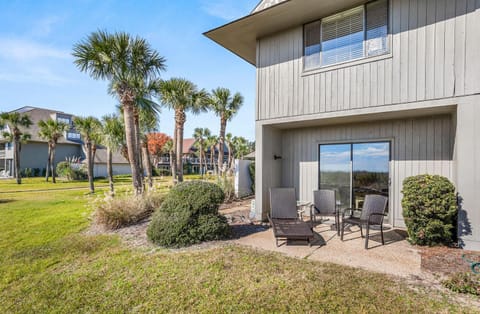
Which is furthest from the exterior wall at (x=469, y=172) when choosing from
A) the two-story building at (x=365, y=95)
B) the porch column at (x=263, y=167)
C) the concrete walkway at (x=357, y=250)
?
the porch column at (x=263, y=167)

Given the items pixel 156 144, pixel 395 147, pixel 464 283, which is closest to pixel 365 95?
pixel 395 147

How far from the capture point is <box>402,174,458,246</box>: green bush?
15.0ft

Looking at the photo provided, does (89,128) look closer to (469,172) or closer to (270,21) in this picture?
(270,21)

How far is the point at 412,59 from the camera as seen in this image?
507 centimetres

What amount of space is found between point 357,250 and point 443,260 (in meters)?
1.35

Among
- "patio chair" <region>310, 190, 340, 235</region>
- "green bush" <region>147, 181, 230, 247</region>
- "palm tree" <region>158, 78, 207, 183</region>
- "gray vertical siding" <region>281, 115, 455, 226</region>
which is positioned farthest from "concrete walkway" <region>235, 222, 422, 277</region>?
"palm tree" <region>158, 78, 207, 183</region>

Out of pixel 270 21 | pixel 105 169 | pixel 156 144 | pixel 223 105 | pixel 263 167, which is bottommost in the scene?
pixel 105 169

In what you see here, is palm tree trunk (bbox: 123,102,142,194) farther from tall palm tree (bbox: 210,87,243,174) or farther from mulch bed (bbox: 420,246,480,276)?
mulch bed (bbox: 420,246,480,276)

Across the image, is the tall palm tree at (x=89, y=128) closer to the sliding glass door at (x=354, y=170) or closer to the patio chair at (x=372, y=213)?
the sliding glass door at (x=354, y=170)

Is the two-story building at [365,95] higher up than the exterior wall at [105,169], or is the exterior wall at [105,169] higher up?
the two-story building at [365,95]

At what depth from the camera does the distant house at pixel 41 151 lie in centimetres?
2978

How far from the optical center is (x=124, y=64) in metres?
8.94

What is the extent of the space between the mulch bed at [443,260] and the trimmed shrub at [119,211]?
22.8 ft

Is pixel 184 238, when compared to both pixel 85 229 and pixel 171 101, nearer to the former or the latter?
pixel 85 229
